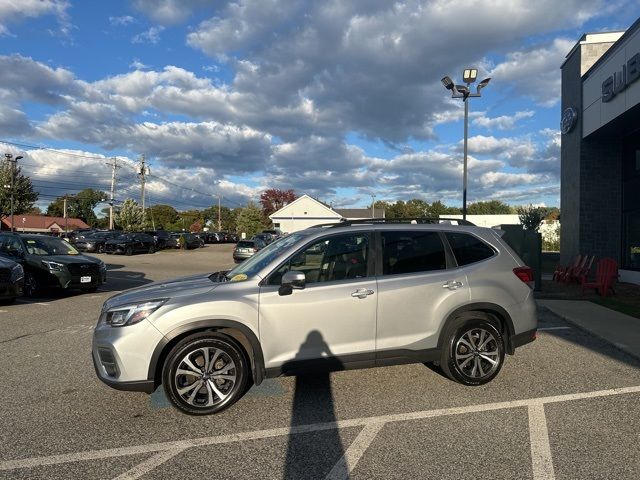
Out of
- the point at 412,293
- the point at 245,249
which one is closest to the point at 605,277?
the point at 412,293

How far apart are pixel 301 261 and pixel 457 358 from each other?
6.40ft

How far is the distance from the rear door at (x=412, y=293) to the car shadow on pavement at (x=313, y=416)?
605mm

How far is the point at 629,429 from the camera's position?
401 centimetres

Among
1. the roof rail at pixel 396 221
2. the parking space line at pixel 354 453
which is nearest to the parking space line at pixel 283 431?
the parking space line at pixel 354 453

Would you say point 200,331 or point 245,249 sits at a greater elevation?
point 245,249

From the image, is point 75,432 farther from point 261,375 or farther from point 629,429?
point 629,429

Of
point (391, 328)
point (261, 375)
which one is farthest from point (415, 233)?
point (261, 375)

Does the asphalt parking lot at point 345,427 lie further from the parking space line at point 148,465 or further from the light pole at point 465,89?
the light pole at point 465,89

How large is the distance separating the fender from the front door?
8 centimetres

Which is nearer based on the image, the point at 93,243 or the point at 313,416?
the point at 313,416

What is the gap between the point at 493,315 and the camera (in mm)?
5203

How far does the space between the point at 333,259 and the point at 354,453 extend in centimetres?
188

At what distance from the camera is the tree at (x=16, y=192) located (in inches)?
2186

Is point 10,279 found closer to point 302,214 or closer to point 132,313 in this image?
point 132,313
